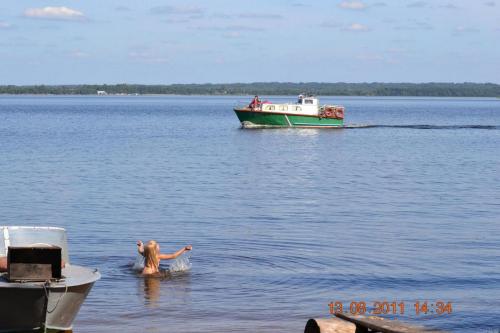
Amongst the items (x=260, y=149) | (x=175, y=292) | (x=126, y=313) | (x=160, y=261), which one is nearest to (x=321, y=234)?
(x=160, y=261)

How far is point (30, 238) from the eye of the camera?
14461 millimetres

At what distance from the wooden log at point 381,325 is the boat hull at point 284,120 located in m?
65.4

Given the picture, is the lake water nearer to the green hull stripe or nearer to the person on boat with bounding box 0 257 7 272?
the person on boat with bounding box 0 257 7 272

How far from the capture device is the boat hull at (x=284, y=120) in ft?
254

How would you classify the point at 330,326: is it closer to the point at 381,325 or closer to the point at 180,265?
the point at 381,325

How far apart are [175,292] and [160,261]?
9.27ft

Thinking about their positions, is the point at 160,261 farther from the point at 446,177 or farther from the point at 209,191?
the point at 446,177

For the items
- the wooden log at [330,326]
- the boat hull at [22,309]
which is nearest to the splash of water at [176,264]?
the boat hull at [22,309]

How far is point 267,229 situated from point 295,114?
5214 centimetres

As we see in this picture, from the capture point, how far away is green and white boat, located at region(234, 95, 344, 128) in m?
77.2

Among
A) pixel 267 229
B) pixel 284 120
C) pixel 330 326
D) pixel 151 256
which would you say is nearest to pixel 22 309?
pixel 330 326

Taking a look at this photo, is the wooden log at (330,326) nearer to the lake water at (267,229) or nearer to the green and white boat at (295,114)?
the lake water at (267,229)

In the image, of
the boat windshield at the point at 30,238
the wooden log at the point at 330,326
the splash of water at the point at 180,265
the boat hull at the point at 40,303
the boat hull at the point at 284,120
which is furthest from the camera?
the boat hull at the point at 284,120
